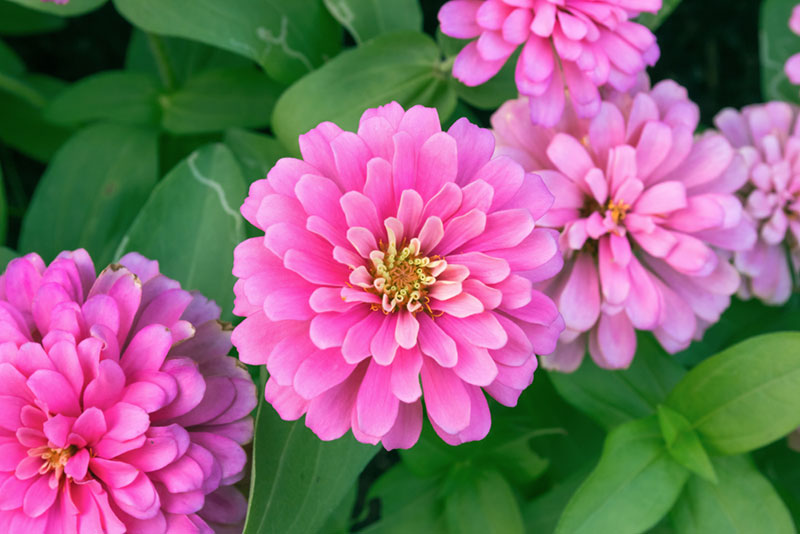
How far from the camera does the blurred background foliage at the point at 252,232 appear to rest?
65 cm

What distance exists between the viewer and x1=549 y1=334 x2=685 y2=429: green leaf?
757 mm

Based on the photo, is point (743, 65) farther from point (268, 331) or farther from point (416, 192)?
point (268, 331)

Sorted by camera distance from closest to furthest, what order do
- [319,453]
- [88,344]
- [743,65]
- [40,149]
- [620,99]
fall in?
[88,344], [319,453], [620,99], [40,149], [743,65]

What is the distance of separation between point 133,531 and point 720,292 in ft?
1.89

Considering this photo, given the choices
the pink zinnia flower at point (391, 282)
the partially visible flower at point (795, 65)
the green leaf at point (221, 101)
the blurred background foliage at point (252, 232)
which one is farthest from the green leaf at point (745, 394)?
the green leaf at point (221, 101)

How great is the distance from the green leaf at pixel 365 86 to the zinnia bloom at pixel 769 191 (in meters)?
0.34

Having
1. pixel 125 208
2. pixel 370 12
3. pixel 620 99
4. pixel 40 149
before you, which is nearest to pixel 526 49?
pixel 620 99

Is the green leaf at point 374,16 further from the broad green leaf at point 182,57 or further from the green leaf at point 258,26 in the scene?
the broad green leaf at point 182,57

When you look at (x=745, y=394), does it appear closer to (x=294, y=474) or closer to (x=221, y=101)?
(x=294, y=474)

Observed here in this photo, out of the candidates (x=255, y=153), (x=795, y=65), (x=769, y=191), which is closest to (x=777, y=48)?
(x=795, y=65)

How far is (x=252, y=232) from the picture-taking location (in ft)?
2.48

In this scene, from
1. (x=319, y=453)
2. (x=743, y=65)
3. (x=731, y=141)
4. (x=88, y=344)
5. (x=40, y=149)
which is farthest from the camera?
(x=743, y=65)

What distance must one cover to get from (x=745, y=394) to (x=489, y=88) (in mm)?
410

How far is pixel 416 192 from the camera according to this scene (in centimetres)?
51
